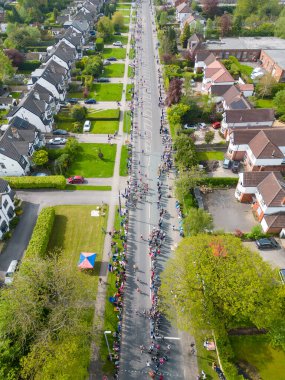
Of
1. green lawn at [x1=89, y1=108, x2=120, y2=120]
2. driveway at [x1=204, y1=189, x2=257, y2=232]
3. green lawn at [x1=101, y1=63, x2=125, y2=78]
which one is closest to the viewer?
driveway at [x1=204, y1=189, x2=257, y2=232]

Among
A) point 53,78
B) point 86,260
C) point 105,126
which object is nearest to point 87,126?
point 105,126

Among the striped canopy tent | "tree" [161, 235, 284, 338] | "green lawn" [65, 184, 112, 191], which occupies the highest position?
"tree" [161, 235, 284, 338]

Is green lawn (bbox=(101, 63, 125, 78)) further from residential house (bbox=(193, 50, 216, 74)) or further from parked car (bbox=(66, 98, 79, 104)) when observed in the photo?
residential house (bbox=(193, 50, 216, 74))

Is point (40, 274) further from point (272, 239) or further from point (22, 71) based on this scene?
point (22, 71)

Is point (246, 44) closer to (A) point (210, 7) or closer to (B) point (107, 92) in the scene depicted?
(A) point (210, 7)

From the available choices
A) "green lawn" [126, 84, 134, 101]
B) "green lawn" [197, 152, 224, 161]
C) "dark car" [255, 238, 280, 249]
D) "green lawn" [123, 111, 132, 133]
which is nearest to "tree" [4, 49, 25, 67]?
"green lawn" [126, 84, 134, 101]

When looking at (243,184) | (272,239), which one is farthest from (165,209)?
(272,239)

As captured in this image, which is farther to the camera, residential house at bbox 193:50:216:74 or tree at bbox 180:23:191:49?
tree at bbox 180:23:191:49
